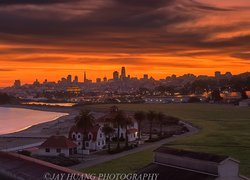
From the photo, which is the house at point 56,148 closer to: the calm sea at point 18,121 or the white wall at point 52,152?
the white wall at point 52,152

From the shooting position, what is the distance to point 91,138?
49219 mm

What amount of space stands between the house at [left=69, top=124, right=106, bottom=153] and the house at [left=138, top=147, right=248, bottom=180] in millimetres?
25607

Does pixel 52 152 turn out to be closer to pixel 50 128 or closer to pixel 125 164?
pixel 125 164

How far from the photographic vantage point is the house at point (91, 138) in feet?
160

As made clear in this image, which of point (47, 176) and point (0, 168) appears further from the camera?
point (0, 168)

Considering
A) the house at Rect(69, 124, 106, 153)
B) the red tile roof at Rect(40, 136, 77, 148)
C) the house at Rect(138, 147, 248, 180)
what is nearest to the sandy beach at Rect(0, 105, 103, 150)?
the house at Rect(69, 124, 106, 153)

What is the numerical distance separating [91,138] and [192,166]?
29.1m

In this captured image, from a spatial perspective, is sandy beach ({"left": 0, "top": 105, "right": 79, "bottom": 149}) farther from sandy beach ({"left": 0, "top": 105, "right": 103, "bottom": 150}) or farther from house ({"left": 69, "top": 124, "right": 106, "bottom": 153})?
house ({"left": 69, "top": 124, "right": 106, "bottom": 153})

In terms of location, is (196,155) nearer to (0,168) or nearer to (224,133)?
(0,168)

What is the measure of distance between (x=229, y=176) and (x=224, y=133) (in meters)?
40.3

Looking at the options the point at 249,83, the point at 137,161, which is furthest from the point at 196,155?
the point at 249,83

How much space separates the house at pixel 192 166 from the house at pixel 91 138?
84.0 feet

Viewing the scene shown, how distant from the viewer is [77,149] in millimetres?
46062

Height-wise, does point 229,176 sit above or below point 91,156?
above
